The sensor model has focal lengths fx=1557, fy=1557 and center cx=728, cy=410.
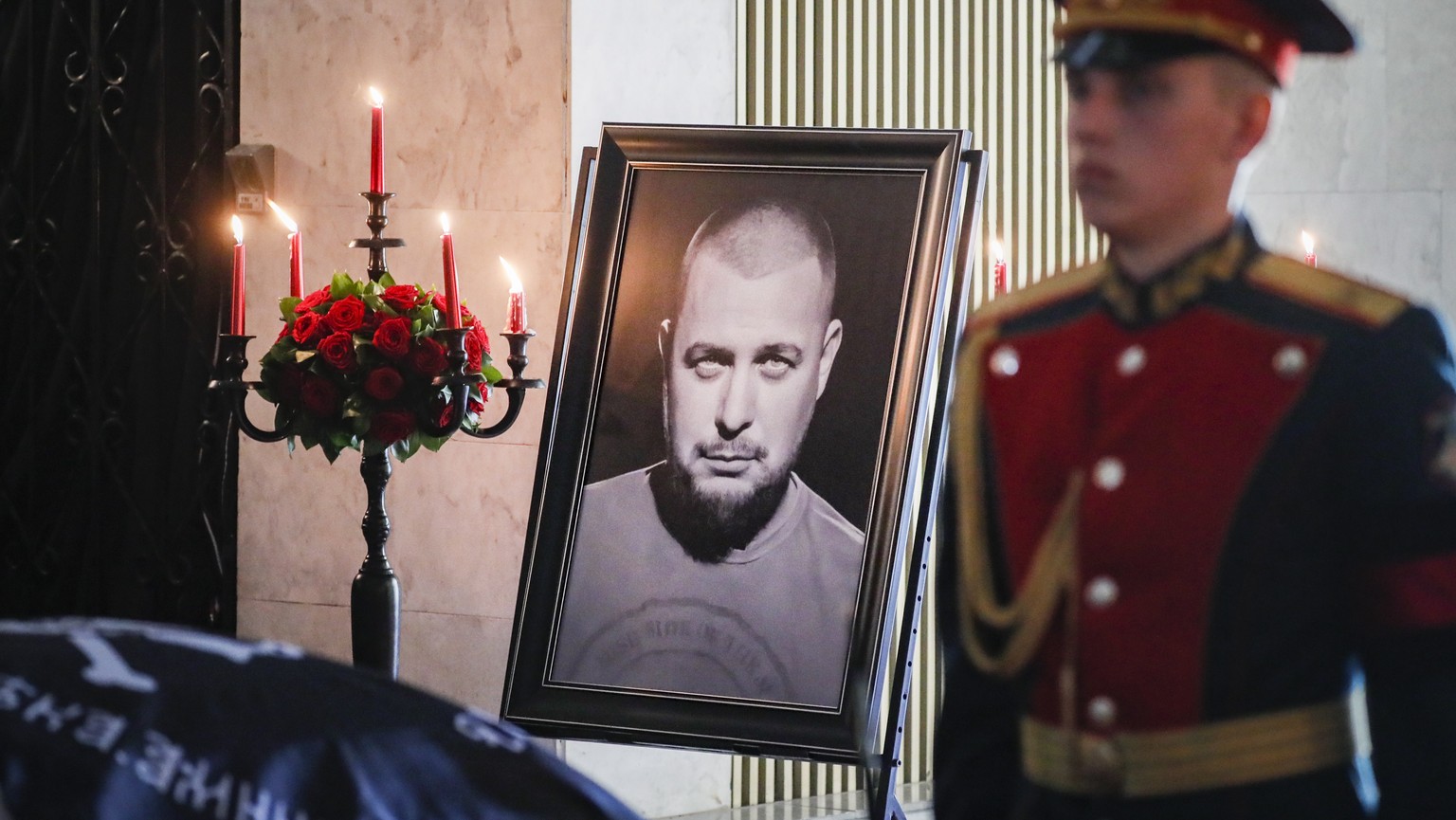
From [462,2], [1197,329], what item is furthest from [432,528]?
[1197,329]

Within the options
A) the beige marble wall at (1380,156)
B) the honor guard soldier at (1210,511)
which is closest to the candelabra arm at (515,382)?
the honor guard soldier at (1210,511)

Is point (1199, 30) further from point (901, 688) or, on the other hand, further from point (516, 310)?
point (516, 310)

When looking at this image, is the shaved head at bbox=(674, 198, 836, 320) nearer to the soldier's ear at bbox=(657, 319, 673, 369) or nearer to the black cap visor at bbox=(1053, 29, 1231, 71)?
the soldier's ear at bbox=(657, 319, 673, 369)

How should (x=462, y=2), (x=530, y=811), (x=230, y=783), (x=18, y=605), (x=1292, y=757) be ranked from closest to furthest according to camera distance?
(x=1292, y=757), (x=230, y=783), (x=530, y=811), (x=462, y=2), (x=18, y=605)

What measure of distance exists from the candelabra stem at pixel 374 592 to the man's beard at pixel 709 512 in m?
0.51

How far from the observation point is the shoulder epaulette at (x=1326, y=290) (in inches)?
34.8

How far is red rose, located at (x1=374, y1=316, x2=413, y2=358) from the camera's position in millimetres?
2564

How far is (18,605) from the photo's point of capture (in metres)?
3.88

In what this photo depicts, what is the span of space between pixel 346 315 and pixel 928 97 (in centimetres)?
203

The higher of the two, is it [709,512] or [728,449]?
[728,449]

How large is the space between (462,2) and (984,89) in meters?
1.49

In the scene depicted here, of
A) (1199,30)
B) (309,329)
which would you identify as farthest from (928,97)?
(1199,30)

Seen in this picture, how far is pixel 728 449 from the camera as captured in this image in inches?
102

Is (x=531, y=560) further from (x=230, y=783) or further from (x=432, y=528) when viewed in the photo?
(x=230, y=783)
